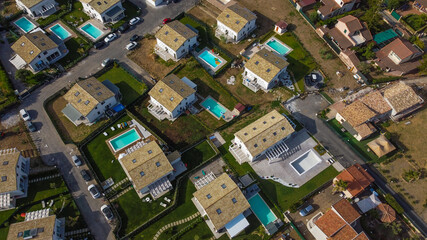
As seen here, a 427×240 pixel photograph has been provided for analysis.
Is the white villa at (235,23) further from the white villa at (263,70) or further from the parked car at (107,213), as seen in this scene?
the parked car at (107,213)

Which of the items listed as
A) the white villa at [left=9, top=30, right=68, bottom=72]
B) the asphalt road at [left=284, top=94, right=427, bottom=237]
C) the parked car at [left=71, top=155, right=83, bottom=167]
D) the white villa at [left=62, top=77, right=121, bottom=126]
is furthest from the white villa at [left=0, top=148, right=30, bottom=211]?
the asphalt road at [left=284, top=94, right=427, bottom=237]

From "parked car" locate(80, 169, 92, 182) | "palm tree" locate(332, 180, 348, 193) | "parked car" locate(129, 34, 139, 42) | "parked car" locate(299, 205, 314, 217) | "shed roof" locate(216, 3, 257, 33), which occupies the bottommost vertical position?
"parked car" locate(80, 169, 92, 182)

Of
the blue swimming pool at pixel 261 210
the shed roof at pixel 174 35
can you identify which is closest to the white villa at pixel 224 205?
the blue swimming pool at pixel 261 210

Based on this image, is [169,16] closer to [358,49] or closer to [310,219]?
[358,49]

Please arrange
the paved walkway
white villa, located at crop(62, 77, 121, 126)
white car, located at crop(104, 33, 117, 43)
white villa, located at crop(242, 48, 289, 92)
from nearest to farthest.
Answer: the paved walkway
white villa, located at crop(62, 77, 121, 126)
white villa, located at crop(242, 48, 289, 92)
white car, located at crop(104, 33, 117, 43)

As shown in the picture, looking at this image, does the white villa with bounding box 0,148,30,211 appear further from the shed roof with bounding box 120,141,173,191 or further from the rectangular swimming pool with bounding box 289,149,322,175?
the rectangular swimming pool with bounding box 289,149,322,175

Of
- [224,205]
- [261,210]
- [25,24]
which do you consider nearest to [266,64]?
[261,210]
